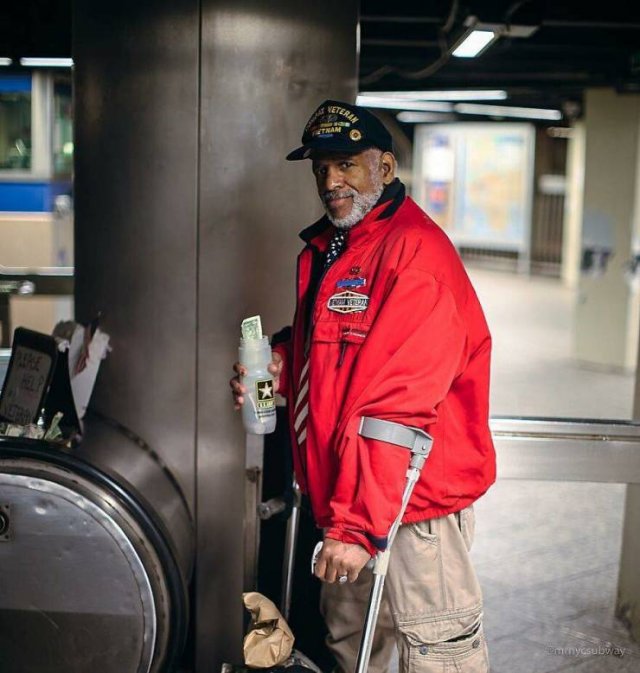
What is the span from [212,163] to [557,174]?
69.0 feet

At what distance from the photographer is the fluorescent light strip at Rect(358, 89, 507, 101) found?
10766 millimetres

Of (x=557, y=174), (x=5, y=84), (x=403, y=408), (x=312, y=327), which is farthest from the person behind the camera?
(x=557, y=174)

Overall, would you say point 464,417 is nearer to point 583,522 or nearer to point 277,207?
point 277,207

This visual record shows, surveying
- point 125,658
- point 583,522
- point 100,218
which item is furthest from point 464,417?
point 583,522

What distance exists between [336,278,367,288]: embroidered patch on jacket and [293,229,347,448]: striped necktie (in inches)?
6.0

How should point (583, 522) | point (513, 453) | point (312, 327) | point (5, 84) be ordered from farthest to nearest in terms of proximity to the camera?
point (5, 84)
point (583, 522)
point (513, 453)
point (312, 327)

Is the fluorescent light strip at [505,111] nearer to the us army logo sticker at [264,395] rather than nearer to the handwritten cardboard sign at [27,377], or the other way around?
the handwritten cardboard sign at [27,377]

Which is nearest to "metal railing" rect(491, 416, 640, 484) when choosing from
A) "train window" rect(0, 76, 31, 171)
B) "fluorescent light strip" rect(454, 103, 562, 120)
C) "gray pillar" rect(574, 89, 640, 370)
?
"train window" rect(0, 76, 31, 171)

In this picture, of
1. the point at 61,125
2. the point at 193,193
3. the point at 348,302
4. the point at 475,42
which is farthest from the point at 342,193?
the point at 61,125

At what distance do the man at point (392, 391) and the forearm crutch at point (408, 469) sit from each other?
2cm

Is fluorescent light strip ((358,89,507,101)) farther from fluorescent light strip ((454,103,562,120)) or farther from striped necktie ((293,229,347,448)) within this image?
striped necktie ((293,229,347,448))

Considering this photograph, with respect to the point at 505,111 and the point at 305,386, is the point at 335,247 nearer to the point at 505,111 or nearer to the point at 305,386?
the point at 305,386

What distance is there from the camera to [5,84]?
20.4ft

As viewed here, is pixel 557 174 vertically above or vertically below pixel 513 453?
above
